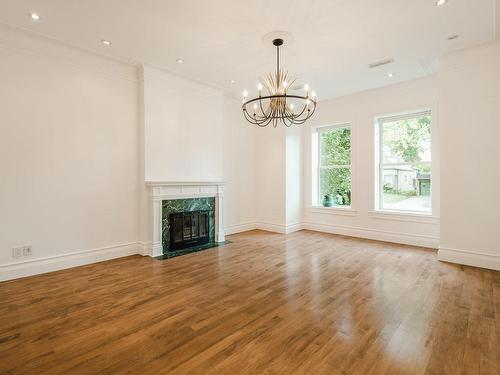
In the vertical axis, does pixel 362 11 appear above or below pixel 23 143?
above

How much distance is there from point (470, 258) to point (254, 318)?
11.3ft

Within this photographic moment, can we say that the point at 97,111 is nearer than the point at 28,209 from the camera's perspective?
No

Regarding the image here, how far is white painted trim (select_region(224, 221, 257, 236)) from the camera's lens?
605cm

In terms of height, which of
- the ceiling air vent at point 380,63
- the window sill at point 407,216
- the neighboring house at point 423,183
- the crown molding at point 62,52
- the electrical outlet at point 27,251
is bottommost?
the electrical outlet at point 27,251

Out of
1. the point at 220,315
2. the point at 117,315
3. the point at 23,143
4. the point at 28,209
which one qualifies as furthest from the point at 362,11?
the point at 28,209

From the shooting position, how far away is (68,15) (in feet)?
9.91

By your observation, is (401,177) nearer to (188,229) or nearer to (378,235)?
(378,235)

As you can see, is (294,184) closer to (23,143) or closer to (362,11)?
(362,11)

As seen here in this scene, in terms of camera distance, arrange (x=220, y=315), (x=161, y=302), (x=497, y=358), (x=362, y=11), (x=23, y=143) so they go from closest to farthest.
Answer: (x=497, y=358) < (x=220, y=315) < (x=161, y=302) < (x=362, y=11) < (x=23, y=143)

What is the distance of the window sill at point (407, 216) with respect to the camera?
15.8 ft

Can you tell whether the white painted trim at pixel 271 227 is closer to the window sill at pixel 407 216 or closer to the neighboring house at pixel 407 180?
the window sill at pixel 407 216

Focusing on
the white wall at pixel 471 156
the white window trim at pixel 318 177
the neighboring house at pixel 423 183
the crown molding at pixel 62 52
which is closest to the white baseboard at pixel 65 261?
the crown molding at pixel 62 52

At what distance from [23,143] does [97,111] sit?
104cm

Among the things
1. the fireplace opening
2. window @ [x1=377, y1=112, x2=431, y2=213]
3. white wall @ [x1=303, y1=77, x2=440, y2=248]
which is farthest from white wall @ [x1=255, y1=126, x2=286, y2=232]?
window @ [x1=377, y1=112, x2=431, y2=213]
